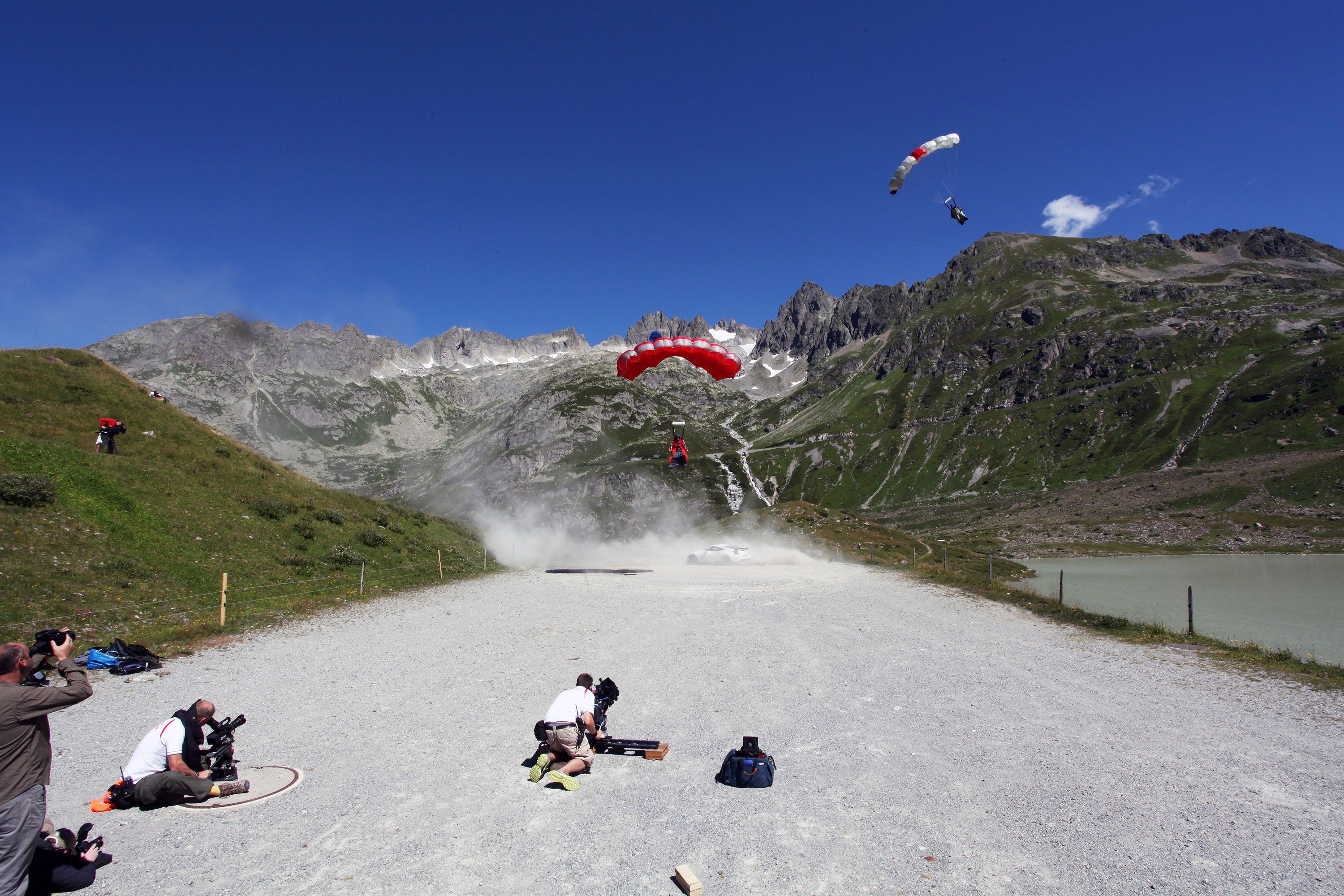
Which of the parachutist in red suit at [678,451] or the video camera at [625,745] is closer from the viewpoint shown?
the video camera at [625,745]

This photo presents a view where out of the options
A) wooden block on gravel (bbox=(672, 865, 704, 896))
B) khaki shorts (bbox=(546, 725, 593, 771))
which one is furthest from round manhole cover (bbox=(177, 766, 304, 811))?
wooden block on gravel (bbox=(672, 865, 704, 896))

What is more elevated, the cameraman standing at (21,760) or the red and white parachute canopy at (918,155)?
the red and white parachute canopy at (918,155)

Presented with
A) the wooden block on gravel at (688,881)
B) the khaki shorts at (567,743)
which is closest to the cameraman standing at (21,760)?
the khaki shorts at (567,743)

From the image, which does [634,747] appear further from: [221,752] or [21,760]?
[21,760]

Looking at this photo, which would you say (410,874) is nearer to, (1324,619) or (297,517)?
(297,517)

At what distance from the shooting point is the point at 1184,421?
14988 centimetres

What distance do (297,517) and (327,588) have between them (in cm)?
634

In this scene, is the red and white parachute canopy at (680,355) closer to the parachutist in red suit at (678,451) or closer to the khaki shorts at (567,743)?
the parachutist in red suit at (678,451)

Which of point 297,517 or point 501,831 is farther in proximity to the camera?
point 297,517

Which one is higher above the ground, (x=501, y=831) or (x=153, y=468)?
(x=153, y=468)

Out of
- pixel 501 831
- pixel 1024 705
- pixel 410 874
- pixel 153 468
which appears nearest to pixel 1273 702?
pixel 1024 705

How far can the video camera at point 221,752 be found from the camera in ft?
26.0

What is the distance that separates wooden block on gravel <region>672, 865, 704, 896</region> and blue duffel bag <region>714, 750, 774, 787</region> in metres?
2.14

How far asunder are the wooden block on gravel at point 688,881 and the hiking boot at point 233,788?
581 centimetres
